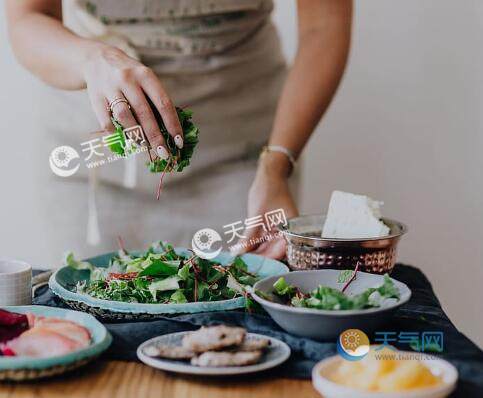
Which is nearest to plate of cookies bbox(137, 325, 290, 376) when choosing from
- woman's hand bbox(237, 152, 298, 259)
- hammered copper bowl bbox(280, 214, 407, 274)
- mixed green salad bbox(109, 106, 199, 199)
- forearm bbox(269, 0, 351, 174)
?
hammered copper bowl bbox(280, 214, 407, 274)

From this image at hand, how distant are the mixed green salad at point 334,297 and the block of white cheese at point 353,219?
0.73ft

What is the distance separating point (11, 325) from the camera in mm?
1040

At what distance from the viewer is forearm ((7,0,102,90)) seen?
1483 millimetres

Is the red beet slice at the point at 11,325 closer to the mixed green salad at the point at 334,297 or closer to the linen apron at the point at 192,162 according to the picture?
the mixed green salad at the point at 334,297

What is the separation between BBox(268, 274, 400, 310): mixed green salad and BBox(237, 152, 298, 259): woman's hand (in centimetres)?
42

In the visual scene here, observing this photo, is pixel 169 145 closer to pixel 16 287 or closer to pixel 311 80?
pixel 16 287

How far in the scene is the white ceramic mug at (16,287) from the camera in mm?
1229

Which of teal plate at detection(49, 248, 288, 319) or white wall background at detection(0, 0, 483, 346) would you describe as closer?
teal plate at detection(49, 248, 288, 319)

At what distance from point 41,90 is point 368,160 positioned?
4.11 feet

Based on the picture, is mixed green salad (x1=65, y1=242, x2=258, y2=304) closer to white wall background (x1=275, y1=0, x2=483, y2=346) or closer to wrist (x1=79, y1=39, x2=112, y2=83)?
wrist (x1=79, y1=39, x2=112, y2=83)

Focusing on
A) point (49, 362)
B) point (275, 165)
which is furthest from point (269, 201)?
point (49, 362)

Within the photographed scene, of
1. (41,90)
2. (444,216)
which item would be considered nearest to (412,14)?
(444,216)

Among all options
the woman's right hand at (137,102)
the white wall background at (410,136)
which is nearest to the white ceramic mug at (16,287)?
the woman's right hand at (137,102)

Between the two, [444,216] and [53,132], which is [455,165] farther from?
[53,132]
